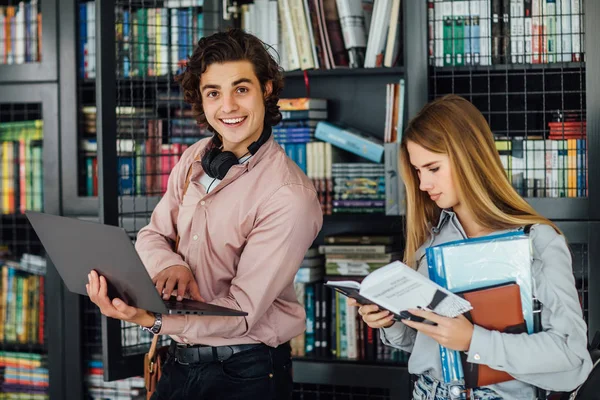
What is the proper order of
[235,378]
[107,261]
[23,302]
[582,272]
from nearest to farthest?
[107,261]
[235,378]
[582,272]
[23,302]

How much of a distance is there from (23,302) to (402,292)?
2192mm

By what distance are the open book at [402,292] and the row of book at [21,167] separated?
6.60 ft

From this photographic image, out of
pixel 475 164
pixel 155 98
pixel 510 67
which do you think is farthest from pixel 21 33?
pixel 475 164

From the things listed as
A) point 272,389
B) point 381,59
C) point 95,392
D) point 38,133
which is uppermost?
point 381,59

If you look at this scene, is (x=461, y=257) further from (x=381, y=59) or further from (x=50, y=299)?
(x=50, y=299)

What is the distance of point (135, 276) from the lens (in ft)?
5.33

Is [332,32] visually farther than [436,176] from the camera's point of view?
Yes

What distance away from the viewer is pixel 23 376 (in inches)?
130

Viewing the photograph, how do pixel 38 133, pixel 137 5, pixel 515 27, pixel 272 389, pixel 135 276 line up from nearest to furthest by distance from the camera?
1. pixel 135 276
2. pixel 272 389
3. pixel 515 27
4. pixel 137 5
5. pixel 38 133

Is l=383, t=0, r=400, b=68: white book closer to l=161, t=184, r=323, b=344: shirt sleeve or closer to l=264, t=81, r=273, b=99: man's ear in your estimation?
l=264, t=81, r=273, b=99: man's ear

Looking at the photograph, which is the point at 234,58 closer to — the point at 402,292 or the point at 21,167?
the point at 402,292

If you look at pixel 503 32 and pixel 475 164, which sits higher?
pixel 503 32

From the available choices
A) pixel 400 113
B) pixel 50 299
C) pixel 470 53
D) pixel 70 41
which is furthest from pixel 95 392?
pixel 470 53

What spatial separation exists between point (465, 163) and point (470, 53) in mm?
1027
